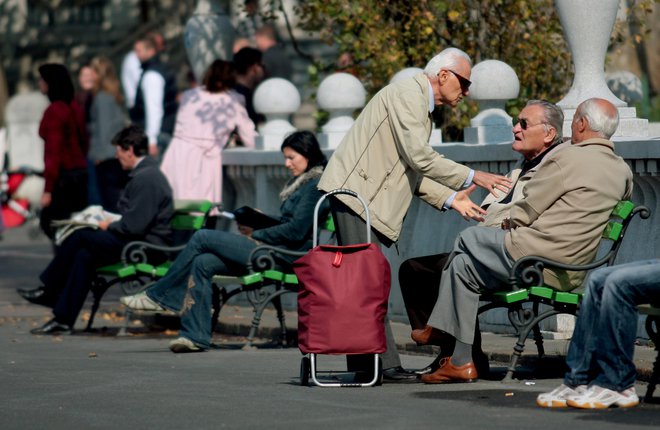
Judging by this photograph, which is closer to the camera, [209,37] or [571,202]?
[571,202]

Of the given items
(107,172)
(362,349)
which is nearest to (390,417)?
(362,349)

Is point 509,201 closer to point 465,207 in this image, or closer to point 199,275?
point 465,207

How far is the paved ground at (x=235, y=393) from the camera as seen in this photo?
829 centimetres

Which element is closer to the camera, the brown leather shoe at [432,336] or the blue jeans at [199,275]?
the brown leather shoe at [432,336]

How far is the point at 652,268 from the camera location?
8.58 m

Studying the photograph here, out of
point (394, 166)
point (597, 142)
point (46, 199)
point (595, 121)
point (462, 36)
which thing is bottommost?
point (46, 199)

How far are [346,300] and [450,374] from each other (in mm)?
666

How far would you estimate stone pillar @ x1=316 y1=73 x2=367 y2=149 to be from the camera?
14273 millimetres

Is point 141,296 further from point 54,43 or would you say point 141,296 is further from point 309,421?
point 54,43

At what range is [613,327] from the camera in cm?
852

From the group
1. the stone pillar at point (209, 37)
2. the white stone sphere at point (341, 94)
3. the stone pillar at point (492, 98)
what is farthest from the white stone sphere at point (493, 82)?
the stone pillar at point (209, 37)

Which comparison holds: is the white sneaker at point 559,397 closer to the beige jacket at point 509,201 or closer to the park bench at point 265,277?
the beige jacket at point 509,201

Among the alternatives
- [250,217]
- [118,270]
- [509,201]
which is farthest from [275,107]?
[509,201]

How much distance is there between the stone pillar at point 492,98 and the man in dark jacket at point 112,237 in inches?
96.0
